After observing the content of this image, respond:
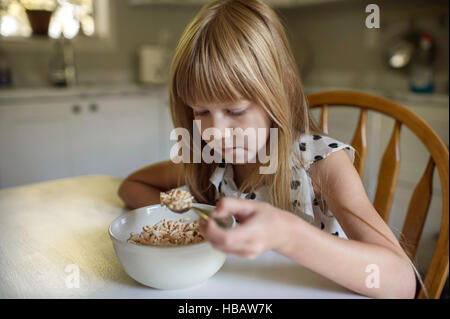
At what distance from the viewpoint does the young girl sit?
0.48 meters

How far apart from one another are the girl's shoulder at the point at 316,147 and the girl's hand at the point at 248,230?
295mm

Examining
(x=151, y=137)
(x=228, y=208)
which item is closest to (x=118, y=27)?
(x=151, y=137)

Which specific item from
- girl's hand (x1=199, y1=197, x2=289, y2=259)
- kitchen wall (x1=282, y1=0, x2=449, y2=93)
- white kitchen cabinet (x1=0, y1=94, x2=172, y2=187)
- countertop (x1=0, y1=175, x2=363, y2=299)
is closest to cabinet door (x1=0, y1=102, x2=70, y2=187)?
white kitchen cabinet (x1=0, y1=94, x2=172, y2=187)

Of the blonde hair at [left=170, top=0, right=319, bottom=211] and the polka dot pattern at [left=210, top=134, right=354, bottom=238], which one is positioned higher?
the blonde hair at [left=170, top=0, right=319, bottom=211]

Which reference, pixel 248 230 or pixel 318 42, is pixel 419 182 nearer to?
pixel 248 230

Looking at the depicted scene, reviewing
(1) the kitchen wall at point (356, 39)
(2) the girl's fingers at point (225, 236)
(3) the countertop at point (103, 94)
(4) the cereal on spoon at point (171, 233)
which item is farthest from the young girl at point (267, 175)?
(1) the kitchen wall at point (356, 39)

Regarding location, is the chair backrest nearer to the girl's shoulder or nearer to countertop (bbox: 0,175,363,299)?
the girl's shoulder

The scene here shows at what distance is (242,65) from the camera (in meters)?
0.66

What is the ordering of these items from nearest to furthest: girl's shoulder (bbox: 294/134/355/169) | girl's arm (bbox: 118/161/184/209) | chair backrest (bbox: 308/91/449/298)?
1. chair backrest (bbox: 308/91/449/298)
2. girl's shoulder (bbox: 294/134/355/169)
3. girl's arm (bbox: 118/161/184/209)

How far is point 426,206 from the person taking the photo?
0.75 m

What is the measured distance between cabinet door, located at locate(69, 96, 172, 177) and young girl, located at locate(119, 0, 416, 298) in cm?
138

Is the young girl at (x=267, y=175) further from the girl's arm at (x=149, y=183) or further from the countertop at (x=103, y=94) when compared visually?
the countertop at (x=103, y=94)

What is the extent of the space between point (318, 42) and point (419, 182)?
2237mm
